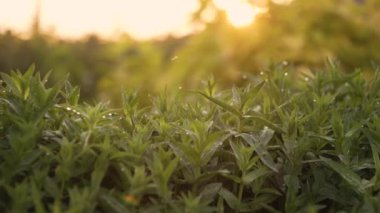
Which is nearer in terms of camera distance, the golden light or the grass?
the grass

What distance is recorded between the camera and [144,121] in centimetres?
194

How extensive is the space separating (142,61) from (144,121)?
4442 millimetres

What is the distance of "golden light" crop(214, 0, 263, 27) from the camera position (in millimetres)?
5531

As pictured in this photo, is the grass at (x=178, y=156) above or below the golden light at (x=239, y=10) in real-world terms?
below

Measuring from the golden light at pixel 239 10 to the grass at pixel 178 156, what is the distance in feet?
11.8

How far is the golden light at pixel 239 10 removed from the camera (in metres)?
5.53

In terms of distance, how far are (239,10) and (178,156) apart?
163 inches

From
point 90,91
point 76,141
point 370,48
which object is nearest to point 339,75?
point 76,141

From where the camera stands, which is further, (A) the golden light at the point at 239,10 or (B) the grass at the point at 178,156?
(A) the golden light at the point at 239,10

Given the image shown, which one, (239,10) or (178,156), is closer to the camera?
(178,156)

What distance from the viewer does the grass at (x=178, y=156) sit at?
5.03 feet

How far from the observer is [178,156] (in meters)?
1.59

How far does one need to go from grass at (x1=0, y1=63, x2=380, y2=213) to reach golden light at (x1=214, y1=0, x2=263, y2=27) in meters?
3.59

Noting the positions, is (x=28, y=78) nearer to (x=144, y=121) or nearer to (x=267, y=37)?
(x=144, y=121)
